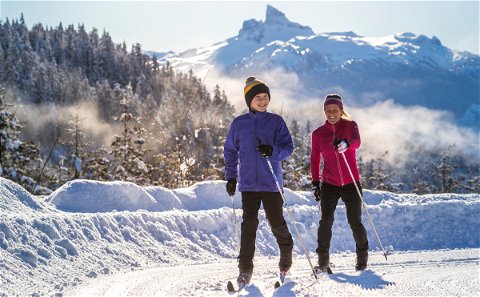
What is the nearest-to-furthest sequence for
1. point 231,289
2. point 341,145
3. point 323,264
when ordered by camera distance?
point 231,289 < point 341,145 < point 323,264

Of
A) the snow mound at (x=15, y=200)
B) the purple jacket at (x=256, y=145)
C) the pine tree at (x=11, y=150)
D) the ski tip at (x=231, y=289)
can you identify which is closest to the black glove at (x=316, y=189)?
the purple jacket at (x=256, y=145)

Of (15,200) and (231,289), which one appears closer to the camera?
(231,289)

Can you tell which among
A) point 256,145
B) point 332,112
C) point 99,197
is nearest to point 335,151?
point 332,112

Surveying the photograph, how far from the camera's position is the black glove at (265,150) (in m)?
5.14

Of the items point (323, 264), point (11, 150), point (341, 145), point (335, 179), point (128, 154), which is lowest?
point (128, 154)

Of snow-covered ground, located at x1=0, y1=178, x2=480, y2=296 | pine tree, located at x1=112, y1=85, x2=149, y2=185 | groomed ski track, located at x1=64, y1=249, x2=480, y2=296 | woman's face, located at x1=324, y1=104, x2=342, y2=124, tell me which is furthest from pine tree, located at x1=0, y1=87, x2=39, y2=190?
woman's face, located at x1=324, y1=104, x2=342, y2=124

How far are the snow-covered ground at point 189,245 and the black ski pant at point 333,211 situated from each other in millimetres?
440

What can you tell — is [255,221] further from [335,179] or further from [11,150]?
[11,150]

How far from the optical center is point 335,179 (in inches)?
243

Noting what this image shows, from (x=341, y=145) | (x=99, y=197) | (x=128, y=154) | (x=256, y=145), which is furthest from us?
(x=128, y=154)

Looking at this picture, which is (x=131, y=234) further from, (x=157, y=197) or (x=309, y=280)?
(x=309, y=280)

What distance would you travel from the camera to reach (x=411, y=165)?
198m

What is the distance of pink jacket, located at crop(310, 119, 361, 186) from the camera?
20.2ft

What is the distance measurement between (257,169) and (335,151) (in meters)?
Result: 1.33
